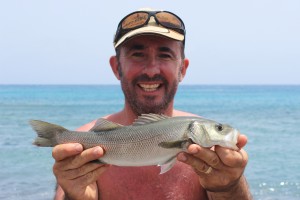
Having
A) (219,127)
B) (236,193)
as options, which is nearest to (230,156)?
(219,127)

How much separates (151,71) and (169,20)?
23.7 inches

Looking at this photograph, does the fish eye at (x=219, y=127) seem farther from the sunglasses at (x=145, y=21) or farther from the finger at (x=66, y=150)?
the sunglasses at (x=145, y=21)

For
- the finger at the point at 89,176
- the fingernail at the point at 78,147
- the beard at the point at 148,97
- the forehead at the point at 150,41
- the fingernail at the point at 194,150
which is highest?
the forehead at the point at 150,41

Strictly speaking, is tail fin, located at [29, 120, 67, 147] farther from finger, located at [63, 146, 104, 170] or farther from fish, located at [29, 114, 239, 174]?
finger, located at [63, 146, 104, 170]

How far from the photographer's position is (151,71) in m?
4.48

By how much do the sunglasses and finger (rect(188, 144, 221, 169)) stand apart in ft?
5.22

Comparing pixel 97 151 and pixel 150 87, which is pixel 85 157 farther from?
pixel 150 87

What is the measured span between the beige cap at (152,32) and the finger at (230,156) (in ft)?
4.72

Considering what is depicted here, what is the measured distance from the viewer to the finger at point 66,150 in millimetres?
3484

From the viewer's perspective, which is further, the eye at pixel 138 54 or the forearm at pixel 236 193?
the eye at pixel 138 54

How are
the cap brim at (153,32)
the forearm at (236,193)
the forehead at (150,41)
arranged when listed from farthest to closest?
the forehead at (150,41) → the cap brim at (153,32) → the forearm at (236,193)

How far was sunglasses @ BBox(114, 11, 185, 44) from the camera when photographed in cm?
464

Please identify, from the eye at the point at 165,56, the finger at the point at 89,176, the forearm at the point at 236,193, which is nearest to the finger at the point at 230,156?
the forearm at the point at 236,193

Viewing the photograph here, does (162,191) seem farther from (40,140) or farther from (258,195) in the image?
(258,195)
